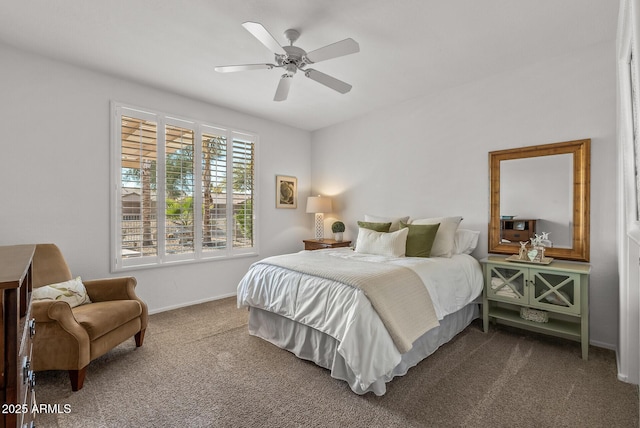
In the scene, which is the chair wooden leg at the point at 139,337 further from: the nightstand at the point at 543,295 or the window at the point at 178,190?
the nightstand at the point at 543,295

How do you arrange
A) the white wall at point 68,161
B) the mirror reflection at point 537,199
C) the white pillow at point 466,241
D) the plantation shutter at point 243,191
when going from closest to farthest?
the white wall at point 68,161
the mirror reflection at point 537,199
the white pillow at point 466,241
the plantation shutter at point 243,191

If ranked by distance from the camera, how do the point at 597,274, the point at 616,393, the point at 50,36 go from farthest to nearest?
the point at 597,274 < the point at 50,36 < the point at 616,393

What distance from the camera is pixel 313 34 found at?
261 cm

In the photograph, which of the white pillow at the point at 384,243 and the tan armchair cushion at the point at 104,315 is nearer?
the tan armchair cushion at the point at 104,315

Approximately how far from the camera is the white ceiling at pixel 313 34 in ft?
7.48

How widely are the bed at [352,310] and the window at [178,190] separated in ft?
4.64

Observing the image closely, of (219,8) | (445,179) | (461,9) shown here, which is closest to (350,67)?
(461,9)

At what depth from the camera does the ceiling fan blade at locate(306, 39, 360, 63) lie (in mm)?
2205

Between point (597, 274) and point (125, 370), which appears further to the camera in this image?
point (597, 274)

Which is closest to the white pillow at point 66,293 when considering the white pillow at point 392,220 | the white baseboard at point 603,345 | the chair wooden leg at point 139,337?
the chair wooden leg at point 139,337

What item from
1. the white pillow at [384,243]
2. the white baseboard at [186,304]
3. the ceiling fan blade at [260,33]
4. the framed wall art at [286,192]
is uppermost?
the ceiling fan blade at [260,33]

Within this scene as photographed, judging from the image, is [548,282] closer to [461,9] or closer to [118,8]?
[461,9]

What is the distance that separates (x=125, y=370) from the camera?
7.75 feet

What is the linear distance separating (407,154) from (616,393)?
307 centimetres
